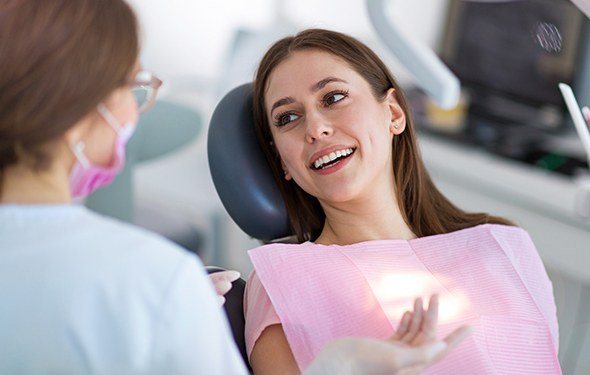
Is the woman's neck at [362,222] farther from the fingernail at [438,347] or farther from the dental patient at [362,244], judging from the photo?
the fingernail at [438,347]

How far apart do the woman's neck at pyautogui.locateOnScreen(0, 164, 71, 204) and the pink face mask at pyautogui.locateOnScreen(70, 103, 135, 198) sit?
4cm

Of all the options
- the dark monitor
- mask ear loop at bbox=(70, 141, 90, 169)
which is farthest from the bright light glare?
the dark monitor

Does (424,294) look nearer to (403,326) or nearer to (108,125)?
(403,326)

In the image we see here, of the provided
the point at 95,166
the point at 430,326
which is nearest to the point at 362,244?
the point at 430,326

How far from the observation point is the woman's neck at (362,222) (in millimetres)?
1633

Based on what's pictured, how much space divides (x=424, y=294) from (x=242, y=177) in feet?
1.30

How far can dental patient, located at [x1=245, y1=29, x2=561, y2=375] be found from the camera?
1.45m

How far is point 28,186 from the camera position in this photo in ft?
3.05

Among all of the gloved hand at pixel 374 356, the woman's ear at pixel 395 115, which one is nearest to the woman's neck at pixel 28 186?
the gloved hand at pixel 374 356

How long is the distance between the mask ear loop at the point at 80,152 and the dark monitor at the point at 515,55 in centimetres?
207

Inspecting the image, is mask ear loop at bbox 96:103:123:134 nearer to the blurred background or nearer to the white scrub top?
the white scrub top

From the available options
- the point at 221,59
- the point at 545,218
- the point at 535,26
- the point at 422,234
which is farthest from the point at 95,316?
the point at 221,59

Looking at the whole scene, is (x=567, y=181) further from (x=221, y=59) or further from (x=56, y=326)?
(x=56, y=326)

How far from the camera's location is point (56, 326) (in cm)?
86
